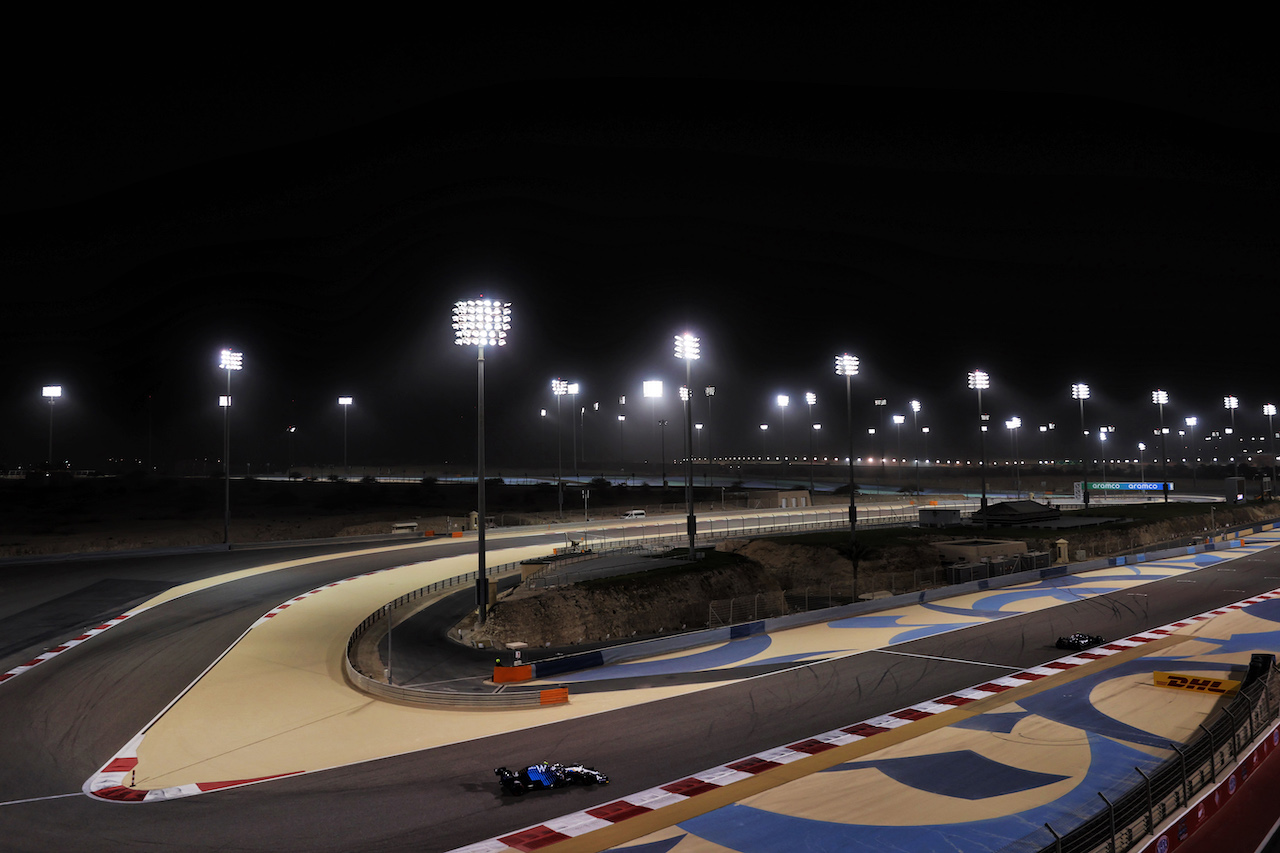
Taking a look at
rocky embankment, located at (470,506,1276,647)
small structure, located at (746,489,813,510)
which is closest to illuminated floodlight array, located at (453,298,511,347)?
rocky embankment, located at (470,506,1276,647)

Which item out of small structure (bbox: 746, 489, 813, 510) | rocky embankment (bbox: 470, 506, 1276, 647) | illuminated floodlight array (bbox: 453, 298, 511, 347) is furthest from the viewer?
small structure (bbox: 746, 489, 813, 510)

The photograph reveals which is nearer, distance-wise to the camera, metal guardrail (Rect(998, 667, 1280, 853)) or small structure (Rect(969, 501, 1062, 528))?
metal guardrail (Rect(998, 667, 1280, 853))

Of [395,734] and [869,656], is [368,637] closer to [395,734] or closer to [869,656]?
[395,734]

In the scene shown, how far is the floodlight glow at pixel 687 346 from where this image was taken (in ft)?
111

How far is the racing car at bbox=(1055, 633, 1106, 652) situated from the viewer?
2141 centimetres

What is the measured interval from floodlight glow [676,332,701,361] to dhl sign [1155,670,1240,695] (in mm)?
21652

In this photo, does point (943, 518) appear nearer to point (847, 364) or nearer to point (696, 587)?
point (847, 364)

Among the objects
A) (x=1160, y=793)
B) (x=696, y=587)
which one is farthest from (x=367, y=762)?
(x=696, y=587)

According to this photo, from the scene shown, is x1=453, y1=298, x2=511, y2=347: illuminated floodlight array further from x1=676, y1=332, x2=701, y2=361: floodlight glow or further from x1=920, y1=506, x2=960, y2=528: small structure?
x1=920, y1=506, x2=960, y2=528: small structure

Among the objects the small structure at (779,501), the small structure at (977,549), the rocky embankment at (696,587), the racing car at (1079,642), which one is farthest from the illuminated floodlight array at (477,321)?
the small structure at (779,501)

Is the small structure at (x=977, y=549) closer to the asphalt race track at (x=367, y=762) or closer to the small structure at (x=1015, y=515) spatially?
the small structure at (x=1015, y=515)

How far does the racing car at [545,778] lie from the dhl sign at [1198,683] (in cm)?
1422

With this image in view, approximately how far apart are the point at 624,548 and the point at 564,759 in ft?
97.8

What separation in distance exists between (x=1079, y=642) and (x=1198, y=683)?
4629 mm
